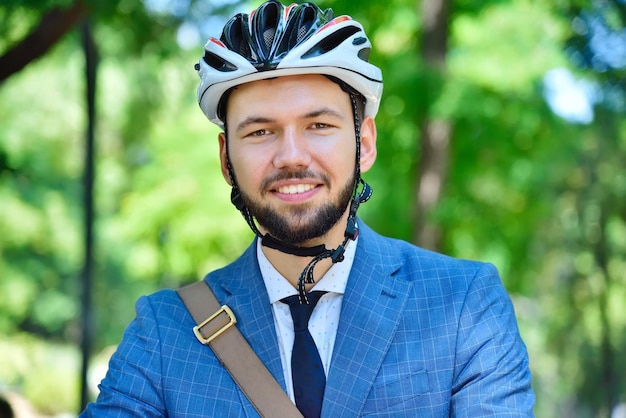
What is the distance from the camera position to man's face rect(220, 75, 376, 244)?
8.80 ft

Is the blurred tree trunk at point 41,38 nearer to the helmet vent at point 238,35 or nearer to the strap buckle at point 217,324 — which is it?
the helmet vent at point 238,35

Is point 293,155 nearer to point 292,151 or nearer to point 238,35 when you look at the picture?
point 292,151

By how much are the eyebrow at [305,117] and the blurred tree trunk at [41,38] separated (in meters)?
3.50

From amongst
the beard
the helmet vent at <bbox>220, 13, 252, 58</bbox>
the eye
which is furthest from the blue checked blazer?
the helmet vent at <bbox>220, 13, 252, 58</bbox>

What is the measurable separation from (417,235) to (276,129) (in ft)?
→ 24.5

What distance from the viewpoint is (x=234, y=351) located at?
2.70m

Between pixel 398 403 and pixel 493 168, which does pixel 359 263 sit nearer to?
pixel 398 403

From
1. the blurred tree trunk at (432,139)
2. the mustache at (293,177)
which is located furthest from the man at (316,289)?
the blurred tree trunk at (432,139)

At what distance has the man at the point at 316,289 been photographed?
2561 millimetres

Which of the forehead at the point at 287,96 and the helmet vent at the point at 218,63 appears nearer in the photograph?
the forehead at the point at 287,96

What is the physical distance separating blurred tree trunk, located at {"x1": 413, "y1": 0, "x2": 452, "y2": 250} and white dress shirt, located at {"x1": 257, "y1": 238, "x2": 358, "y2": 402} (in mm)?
7120

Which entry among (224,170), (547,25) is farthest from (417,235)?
(224,170)

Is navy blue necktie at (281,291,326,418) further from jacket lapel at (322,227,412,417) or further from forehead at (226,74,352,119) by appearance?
forehead at (226,74,352,119)

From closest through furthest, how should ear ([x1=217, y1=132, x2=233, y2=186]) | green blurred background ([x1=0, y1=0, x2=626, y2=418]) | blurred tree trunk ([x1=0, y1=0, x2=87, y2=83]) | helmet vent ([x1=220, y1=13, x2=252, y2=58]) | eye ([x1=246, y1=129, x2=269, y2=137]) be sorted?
eye ([x1=246, y1=129, x2=269, y2=137]) < helmet vent ([x1=220, y1=13, x2=252, y2=58]) < ear ([x1=217, y1=132, x2=233, y2=186]) < blurred tree trunk ([x1=0, y1=0, x2=87, y2=83]) < green blurred background ([x1=0, y1=0, x2=626, y2=418])
